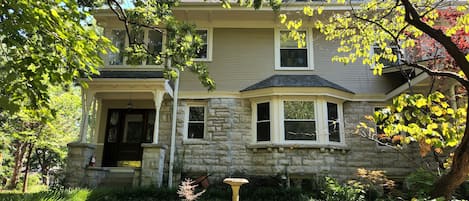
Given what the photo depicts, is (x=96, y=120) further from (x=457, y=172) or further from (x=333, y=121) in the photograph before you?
(x=457, y=172)

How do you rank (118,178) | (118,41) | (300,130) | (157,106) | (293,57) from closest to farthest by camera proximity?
(157,106) → (118,178) → (300,130) → (293,57) → (118,41)

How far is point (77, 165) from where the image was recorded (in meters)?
8.99

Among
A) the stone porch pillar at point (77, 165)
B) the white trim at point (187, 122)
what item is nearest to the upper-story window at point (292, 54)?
the white trim at point (187, 122)

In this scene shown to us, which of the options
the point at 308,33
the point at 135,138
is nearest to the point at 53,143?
the point at 135,138

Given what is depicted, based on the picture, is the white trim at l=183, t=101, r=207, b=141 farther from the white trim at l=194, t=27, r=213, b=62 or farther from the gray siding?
the white trim at l=194, t=27, r=213, b=62

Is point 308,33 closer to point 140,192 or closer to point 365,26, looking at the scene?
point 365,26

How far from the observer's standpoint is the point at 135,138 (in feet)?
36.1

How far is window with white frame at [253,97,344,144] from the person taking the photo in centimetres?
970

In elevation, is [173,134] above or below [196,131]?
below

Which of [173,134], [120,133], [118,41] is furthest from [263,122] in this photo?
[118,41]

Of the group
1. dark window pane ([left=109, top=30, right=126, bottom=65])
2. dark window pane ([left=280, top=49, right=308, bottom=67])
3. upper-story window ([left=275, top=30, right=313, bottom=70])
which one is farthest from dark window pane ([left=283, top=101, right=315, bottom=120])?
dark window pane ([left=109, top=30, right=126, bottom=65])

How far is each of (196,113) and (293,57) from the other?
3.66m

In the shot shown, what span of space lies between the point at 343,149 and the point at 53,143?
41.6ft

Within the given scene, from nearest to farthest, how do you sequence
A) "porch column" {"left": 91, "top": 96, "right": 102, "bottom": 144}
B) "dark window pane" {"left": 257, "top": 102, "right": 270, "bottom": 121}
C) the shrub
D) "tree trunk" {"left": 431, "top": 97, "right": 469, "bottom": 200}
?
"tree trunk" {"left": 431, "top": 97, "right": 469, "bottom": 200}, the shrub, "dark window pane" {"left": 257, "top": 102, "right": 270, "bottom": 121}, "porch column" {"left": 91, "top": 96, "right": 102, "bottom": 144}
